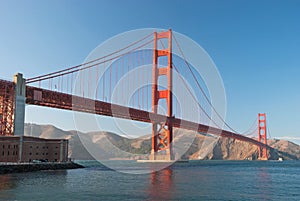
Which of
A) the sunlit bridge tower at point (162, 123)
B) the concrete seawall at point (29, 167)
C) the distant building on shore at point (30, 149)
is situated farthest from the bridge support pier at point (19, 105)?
the sunlit bridge tower at point (162, 123)

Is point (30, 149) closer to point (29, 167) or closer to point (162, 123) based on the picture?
point (29, 167)

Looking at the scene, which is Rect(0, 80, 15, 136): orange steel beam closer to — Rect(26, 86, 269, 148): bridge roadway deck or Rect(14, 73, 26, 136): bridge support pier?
Rect(14, 73, 26, 136): bridge support pier

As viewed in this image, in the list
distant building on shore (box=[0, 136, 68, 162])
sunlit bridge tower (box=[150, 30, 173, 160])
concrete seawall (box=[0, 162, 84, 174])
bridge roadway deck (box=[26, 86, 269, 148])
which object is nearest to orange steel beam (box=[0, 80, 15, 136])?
bridge roadway deck (box=[26, 86, 269, 148])

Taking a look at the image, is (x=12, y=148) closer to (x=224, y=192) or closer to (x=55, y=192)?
(x=55, y=192)

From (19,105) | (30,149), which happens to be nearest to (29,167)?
(30,149)

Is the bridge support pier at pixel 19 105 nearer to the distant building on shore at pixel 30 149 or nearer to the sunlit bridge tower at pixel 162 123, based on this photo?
the distant building on shore at pixel 30 149

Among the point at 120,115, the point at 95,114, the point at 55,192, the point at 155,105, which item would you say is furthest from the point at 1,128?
the point at 155,105
